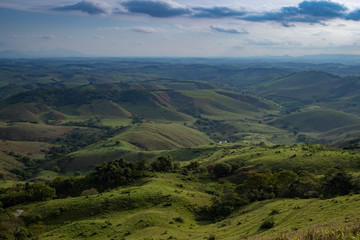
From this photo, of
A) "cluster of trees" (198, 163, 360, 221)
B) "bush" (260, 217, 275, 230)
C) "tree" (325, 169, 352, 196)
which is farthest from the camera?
"cluster of trees" (198, 163, 360, 221)

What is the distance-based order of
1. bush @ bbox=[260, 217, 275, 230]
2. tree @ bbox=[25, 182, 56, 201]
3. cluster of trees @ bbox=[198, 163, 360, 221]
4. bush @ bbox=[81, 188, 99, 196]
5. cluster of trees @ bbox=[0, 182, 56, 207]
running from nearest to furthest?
1. bush @ bbox=[260, 217, 275, 230]
2. cluster of trees @ bbox=[198, 163, 360, 221]
3. cluster of trees @ bbox=[0, 182, 56, 207]
4. tree @ bbox=[25, 182, 56, 201]
5. bush @ bbox=[81, 188, 99, 196]

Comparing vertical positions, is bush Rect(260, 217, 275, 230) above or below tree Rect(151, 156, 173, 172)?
above

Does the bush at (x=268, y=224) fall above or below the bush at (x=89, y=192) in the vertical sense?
above

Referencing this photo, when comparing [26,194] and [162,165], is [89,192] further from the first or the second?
[162,165]

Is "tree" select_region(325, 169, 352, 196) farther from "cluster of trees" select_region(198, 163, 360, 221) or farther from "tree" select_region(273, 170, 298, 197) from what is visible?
"tree" select_region(273, 170, 298, 197)

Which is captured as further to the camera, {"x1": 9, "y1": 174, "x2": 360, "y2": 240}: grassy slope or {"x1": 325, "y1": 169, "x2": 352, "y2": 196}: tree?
{"x1": 325, "y1": 169, "x2": 352, "y2": 196}: tree

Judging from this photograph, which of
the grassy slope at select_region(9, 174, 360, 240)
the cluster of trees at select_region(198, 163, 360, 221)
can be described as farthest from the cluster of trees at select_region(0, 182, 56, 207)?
the cluster of trees at select_region(198, 163, 360, 221)

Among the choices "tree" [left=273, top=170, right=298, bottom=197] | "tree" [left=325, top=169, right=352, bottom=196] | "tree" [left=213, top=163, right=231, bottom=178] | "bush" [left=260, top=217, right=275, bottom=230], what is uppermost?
"tree" [left=325, top=169, right=352, bottom=196]

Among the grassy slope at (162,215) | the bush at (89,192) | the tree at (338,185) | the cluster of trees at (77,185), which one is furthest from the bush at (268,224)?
the cluster of trees at (77,185)

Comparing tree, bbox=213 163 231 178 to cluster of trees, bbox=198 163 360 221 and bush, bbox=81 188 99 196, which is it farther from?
bush, bbox=81 188 99 196

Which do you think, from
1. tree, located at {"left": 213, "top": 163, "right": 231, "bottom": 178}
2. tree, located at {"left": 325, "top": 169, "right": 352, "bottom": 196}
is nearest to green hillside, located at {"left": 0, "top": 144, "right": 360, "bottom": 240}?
tree, located at {"left": 325, "top": 169, "right": 352, "bottom": 196}

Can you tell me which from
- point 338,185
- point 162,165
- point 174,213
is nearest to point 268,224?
point 338,185

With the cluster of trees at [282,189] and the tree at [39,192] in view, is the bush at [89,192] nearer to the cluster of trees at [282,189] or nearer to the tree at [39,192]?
the tree at [39,192]

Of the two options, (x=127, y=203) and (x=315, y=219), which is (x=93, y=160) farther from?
(x=315, y=219)
